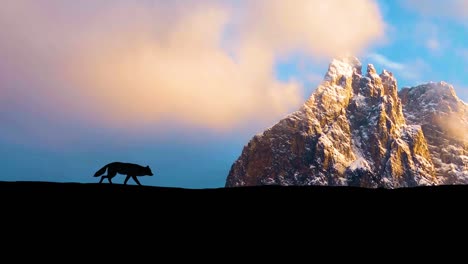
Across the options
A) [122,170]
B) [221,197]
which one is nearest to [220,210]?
[221,197]

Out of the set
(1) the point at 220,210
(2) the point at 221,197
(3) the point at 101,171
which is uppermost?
(3) the point at 101,171

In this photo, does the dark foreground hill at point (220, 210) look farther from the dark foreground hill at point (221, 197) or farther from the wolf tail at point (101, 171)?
the wolf tail at point (101, 171)

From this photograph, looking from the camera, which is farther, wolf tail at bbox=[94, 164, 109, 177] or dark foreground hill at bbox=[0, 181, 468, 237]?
wolf tail at bbox=[94, 164, 109, 177]

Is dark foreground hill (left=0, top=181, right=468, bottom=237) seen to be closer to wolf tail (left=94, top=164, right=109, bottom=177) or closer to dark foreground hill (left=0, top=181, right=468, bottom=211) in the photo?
dark foreground hill (left=0, top=181, right=468, bottom=211)

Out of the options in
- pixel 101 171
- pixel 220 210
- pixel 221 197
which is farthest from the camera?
pixel 101 171

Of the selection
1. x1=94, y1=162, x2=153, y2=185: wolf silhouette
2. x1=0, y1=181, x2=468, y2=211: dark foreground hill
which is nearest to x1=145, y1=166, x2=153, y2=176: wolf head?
x1=94, y1=162, x2=153, y2=185: wolf silhouette

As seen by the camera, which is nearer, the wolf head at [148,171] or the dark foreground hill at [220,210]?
the dark foreground hill at [220,210]

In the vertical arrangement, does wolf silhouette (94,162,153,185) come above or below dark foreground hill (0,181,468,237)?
above

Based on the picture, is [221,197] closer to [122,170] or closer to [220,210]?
[220,210]

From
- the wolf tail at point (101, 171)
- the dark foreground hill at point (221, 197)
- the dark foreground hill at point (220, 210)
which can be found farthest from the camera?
the wolf tail at point (101, 171)

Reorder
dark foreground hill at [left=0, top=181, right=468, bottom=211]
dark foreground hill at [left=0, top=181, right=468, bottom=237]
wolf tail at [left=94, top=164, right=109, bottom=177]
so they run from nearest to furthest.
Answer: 1. dark foreground hill at [left=0, top=181, right=468, bottom=237]
2. dark foreground hill at [left=0, top=181, right=468, bottom=211]
3. wolf tail at [left=94, top=164, right=109, bottom=177]

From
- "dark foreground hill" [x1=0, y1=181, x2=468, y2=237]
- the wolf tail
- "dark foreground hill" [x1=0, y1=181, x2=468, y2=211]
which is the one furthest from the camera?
the wolf tail

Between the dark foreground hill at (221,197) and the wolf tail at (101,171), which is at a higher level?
the wolf tail at (101,171)

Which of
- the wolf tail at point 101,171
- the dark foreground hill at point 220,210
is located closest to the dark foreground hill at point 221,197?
the dark foreground hill at point 220,210
